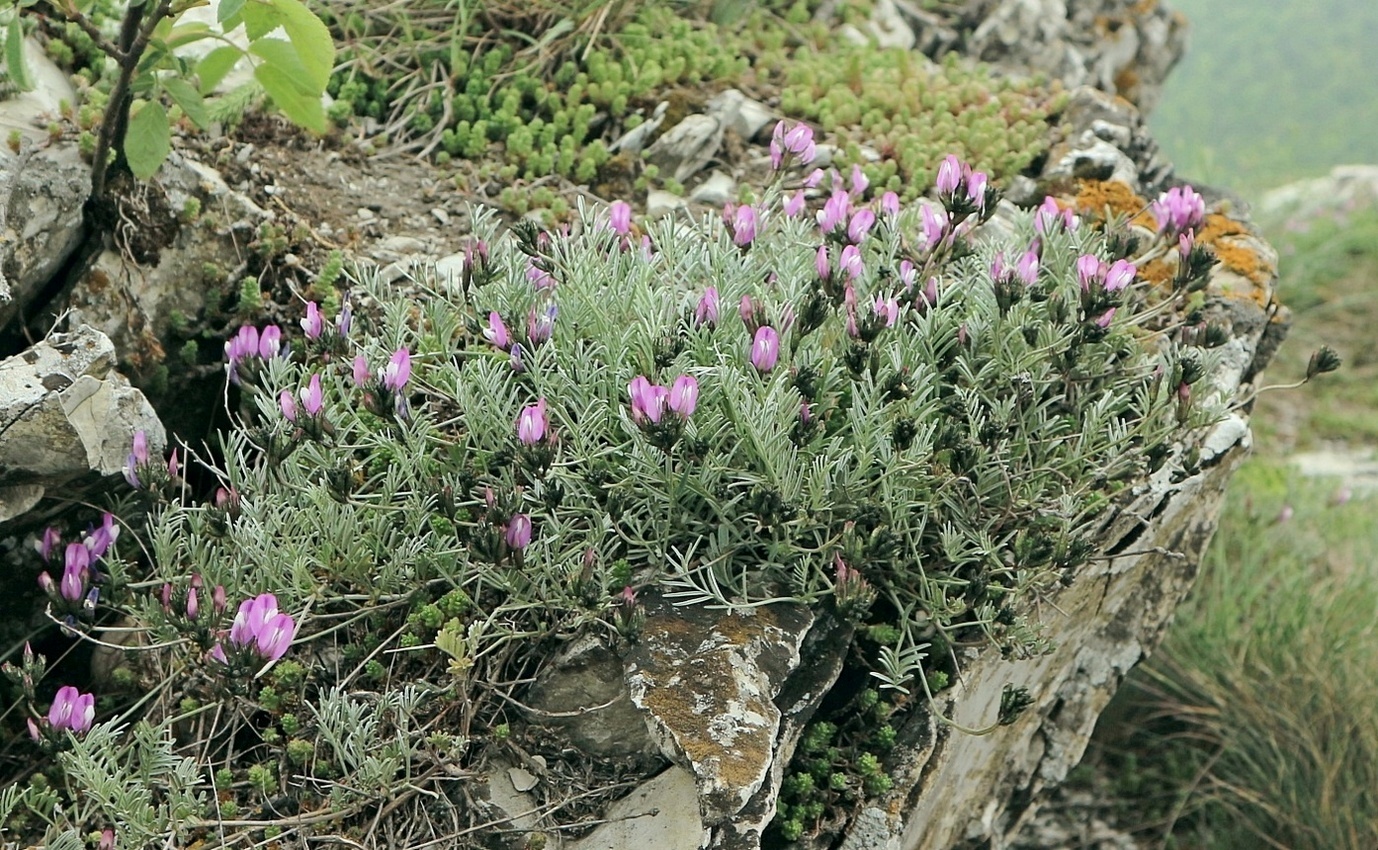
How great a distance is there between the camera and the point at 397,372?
8.90ft

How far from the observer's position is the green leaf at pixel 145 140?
125 inches

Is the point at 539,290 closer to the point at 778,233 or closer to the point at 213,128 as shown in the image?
the point at 778,233

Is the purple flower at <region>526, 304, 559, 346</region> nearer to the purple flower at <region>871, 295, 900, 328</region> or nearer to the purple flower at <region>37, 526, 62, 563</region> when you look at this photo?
the purple flower at <region>871, 295, 900, 328</region>

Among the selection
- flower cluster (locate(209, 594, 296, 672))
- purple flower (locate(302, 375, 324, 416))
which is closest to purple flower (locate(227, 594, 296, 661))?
flower cluster (locate(209, 594, 296, 672))

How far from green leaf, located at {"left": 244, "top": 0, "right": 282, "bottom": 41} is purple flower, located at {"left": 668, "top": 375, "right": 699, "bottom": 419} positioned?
1317mm

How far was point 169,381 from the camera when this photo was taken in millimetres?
3488

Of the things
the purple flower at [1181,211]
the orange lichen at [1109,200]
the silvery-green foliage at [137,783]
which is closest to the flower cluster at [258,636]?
the silvery-green foliage at [137,783]

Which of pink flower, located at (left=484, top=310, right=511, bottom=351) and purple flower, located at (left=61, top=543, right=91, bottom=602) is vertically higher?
pink flower, located at (left=484, top=310, right=511, bottom=351)

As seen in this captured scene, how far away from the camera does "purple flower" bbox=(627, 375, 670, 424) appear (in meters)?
2.49

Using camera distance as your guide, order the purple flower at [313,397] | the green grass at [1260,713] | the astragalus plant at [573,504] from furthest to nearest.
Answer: the green grass at [1260,713] < the purple flower at [313,397] < the astragalus plant at [573,504]

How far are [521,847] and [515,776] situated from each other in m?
0.15

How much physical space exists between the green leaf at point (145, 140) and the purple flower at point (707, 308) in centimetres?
147

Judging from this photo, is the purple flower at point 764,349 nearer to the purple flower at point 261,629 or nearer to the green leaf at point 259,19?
the purple flower at point 261,629

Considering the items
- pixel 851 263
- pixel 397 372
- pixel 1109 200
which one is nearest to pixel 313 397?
pixel 397 372
